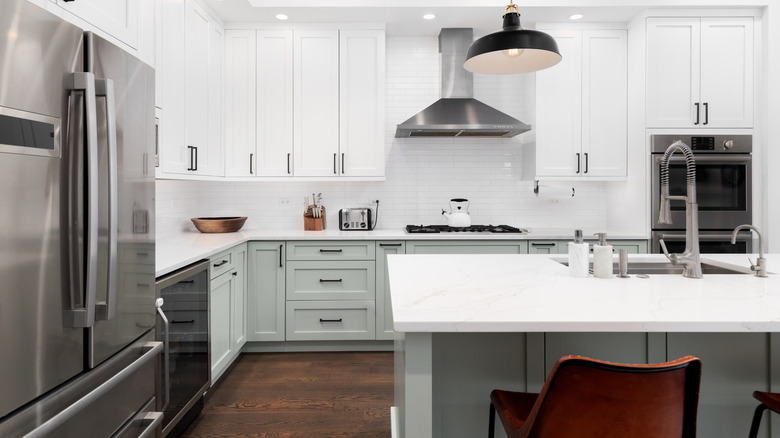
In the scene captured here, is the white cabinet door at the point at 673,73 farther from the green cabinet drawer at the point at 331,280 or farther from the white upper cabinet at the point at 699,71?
the green cabinet drawer at the point at 331,280

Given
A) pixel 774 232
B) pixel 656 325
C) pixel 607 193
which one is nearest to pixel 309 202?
pixel 607 193

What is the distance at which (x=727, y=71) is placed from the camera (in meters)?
3.74

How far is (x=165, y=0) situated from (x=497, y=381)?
2779 millimetres

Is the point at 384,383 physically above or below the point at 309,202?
below

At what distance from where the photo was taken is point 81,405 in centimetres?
128

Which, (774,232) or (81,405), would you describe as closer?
(81,405)

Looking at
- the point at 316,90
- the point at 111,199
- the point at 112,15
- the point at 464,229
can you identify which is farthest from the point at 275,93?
the point at 111,199

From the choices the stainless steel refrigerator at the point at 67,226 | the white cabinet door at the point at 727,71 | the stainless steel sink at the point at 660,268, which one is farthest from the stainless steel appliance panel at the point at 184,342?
the white cabinet door at the point at 727,71

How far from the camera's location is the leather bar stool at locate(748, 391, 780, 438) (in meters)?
1.40

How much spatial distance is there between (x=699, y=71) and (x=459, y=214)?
2264mm

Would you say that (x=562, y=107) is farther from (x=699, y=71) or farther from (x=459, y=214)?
(x=459, y=214)

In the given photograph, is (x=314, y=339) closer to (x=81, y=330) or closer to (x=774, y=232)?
(x=81, y=330)

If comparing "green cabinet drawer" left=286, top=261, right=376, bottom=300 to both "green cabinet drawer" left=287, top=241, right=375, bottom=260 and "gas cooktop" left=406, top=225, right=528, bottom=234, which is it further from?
"gas cooktop" left=406, top=225, right=528, bottom=234

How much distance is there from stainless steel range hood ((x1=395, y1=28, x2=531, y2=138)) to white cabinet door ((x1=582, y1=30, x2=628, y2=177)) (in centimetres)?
64
